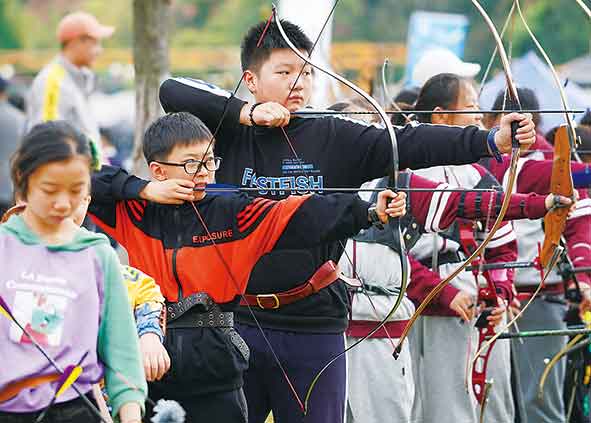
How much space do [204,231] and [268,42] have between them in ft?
2.52

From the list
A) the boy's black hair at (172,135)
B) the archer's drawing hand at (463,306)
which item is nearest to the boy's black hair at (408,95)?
the archer's drawing hand at (463,306)

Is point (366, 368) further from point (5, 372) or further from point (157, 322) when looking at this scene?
point (5, 372)

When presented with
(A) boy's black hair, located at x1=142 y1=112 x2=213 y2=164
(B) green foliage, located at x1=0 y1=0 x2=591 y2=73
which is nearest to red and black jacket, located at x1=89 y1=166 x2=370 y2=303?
(A) boy's black hair, located at x1=142 y1=112 x2=213 y2=164

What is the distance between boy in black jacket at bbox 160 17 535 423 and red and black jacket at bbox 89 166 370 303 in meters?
0.31

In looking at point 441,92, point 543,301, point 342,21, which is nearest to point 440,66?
point 441,92

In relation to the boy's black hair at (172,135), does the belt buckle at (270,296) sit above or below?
below

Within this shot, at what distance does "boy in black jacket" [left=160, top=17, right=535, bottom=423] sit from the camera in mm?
3902

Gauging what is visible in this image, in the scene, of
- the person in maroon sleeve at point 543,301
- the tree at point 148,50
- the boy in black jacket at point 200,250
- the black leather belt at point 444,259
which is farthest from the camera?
the tree at point 148,50

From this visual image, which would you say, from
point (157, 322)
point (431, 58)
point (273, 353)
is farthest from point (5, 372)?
point (431, 58)

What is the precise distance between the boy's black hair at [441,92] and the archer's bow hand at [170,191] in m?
1.52

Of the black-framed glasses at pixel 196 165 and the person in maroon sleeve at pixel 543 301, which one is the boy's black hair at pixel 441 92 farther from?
the black-framed glasses at pixel 196 165

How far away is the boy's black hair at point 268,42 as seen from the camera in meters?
4.11

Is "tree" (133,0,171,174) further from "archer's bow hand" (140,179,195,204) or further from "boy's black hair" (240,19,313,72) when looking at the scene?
"archer's bow hand" (140,179,195,204)

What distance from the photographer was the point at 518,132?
11.2 feet
